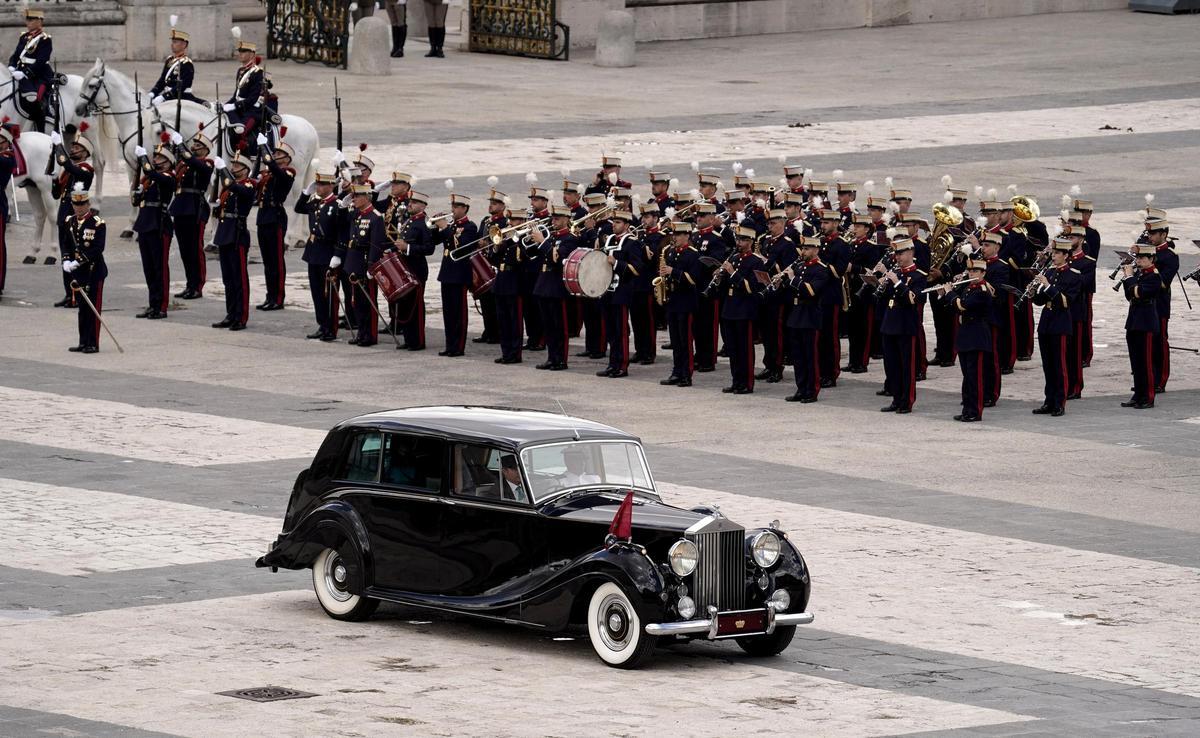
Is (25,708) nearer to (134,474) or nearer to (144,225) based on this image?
(134,474)

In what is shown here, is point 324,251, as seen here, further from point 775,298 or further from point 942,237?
point 942,237

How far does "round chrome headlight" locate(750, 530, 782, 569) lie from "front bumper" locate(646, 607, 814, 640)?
271 mm

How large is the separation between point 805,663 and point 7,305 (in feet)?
50.1

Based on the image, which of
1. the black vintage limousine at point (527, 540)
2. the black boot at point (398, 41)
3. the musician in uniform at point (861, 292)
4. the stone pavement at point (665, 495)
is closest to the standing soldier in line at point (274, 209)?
the stone pavement at point (665, 495)

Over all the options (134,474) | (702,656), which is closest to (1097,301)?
(134,474)

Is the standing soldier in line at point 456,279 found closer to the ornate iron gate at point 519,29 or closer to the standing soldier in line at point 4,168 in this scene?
the standing soldier in line at point 4,168

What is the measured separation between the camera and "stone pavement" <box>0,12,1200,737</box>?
38.8 feet

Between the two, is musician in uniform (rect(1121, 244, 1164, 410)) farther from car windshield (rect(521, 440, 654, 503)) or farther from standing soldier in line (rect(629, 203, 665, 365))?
car windshield (rect(521, 440, 654, 503))

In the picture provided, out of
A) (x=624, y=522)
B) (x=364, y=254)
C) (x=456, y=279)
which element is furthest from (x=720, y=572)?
(x=364, y=254)

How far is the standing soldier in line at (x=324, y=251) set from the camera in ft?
79.8

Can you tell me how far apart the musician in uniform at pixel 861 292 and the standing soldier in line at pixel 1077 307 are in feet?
5.94

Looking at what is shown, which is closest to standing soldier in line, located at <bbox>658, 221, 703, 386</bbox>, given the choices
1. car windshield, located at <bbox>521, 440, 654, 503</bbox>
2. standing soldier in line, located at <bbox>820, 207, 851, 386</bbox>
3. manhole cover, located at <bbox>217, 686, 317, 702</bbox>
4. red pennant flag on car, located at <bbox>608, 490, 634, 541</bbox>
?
standing soldier in line, located at <bbox>820, 207, 851, 386</bbox>

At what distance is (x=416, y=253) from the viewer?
23.7 m

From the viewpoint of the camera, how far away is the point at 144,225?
83.1ft
